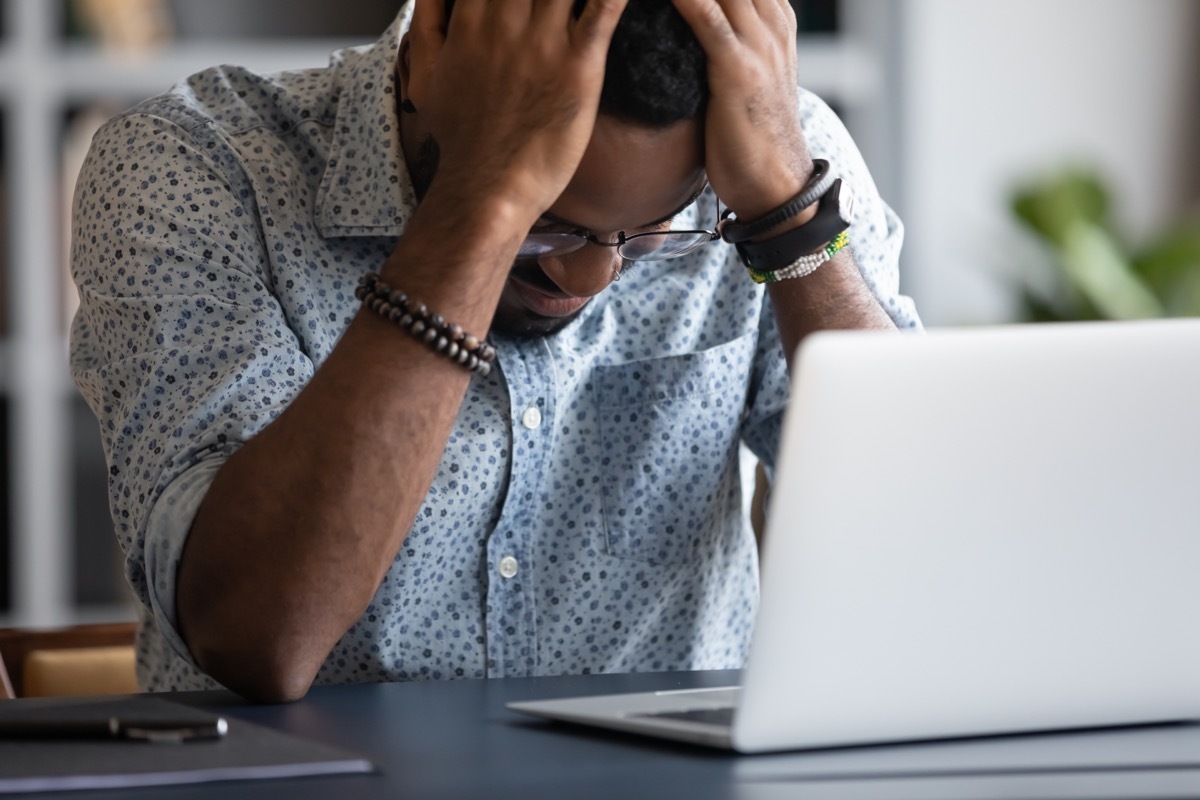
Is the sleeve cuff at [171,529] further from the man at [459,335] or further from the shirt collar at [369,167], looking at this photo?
the shirt collar at [369,167]

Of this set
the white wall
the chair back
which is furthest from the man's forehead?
the white wall

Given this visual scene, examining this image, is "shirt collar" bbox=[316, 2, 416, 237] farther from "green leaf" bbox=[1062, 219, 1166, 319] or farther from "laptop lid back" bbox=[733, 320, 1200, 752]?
"green leaf" bbox=[1062, 219, 1166, 319]

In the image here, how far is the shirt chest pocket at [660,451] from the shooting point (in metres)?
1.37

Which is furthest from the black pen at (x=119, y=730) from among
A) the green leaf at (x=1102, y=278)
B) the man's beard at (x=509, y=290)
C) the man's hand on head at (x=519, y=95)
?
the green leaf at (x=1102, y=278)

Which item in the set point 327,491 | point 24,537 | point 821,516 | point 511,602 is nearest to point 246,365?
point 327,491

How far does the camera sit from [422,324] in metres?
1.01

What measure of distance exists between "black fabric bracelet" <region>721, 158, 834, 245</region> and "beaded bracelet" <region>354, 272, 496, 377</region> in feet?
0.93

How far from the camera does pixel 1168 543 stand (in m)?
0.73

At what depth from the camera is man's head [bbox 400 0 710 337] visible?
106cm

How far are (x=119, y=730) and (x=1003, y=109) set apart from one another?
287 cm

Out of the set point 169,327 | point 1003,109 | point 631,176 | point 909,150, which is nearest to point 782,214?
point 631,176

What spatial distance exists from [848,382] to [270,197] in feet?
2.36

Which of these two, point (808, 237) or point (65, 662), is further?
point (65, 662)

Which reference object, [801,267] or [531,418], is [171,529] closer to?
[531,418]
